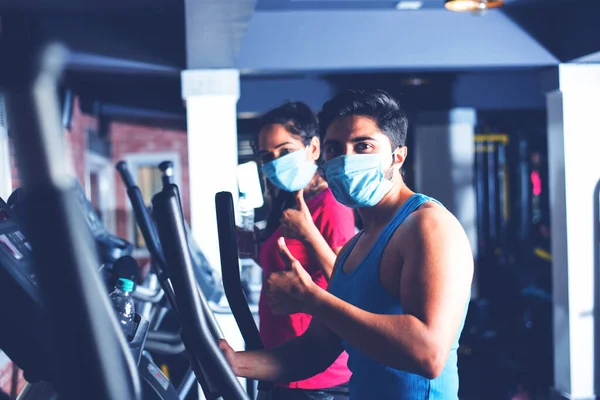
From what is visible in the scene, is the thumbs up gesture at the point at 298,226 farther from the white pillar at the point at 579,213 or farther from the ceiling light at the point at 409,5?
the white pillar at the point at 579,213

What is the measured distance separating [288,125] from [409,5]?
2.30 m

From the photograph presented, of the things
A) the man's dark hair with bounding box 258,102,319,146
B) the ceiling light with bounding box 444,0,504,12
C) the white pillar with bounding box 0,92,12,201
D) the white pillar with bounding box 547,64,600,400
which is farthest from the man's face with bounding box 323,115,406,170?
the white pillar with bounding box 547,64,600,400

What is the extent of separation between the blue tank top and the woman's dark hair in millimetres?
819

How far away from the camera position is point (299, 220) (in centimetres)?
163

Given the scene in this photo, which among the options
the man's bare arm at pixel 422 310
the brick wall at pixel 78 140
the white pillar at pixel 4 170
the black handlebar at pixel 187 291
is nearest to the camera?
the black handlebar at pixel 187 291

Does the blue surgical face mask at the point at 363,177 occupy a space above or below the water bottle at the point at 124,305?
above

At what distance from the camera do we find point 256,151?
2.18m

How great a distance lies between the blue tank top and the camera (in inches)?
45.7

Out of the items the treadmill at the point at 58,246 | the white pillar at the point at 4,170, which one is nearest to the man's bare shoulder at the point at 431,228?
the treadmill at the point at 58,246

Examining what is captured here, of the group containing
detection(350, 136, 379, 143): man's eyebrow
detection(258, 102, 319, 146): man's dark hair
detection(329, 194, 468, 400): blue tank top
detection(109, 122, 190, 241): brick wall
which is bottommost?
detection(329, 194, 468, 400): blue tank top

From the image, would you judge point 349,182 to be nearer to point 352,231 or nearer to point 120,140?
point 352,231

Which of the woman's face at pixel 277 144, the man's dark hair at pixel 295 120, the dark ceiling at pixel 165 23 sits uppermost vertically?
the dark ceiling at pixel 165 23

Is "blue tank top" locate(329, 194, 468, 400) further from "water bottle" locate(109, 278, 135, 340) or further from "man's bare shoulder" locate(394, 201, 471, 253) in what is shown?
"water bottle" locate(109, 278, 135, 340)

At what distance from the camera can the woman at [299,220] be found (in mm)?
1648
